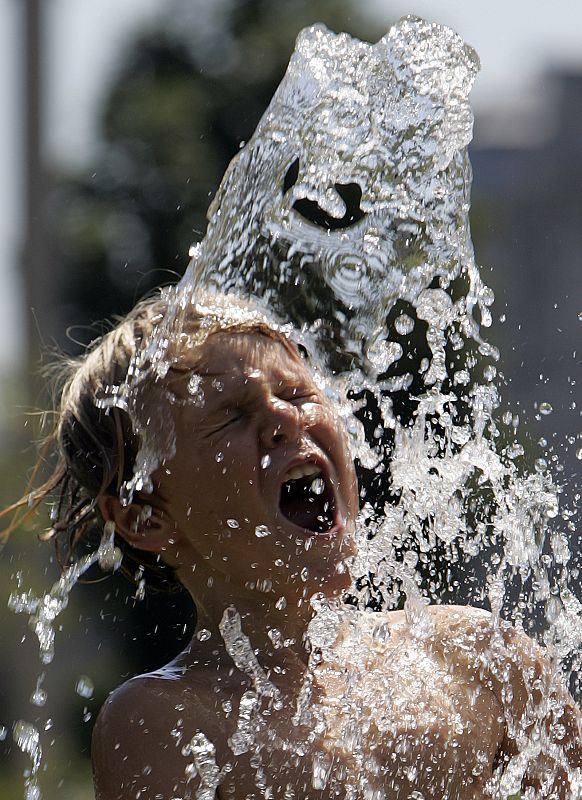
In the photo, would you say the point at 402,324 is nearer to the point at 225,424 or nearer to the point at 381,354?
the point at 381,354

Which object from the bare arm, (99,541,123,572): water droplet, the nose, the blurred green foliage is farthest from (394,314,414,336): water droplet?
the blurred green foliage

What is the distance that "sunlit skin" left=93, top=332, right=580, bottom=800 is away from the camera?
6.64ft

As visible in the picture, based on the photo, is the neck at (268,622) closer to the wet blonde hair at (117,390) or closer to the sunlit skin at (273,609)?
the sunlit skin at (273,609)

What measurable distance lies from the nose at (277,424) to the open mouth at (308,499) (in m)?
0.05

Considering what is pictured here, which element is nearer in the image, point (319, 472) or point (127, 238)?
point (319, 472)

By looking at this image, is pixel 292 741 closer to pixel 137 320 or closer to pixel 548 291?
pixel 137 320

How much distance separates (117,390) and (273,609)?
0.46m

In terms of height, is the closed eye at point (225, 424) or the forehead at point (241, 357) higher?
the forehead at point (241, 357)

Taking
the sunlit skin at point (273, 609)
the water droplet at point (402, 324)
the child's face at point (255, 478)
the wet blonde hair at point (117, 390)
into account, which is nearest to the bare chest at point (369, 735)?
the sunlit skin at point (273, 609)

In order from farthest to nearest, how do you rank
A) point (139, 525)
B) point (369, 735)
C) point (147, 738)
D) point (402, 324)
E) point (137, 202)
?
1. point (137, 202)
2. point (402, 324)
3. point (139, 525)
4. point (369, 735)
5. point (147, 738)

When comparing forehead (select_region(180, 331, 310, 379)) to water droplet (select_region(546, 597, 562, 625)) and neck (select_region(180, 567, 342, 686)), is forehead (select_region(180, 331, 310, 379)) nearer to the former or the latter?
neck (select_region(180, 567, 342, 686))

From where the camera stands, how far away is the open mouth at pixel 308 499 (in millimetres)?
2129

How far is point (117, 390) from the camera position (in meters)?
2.24

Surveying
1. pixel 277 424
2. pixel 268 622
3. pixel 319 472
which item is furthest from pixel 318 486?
pixel 268 622
